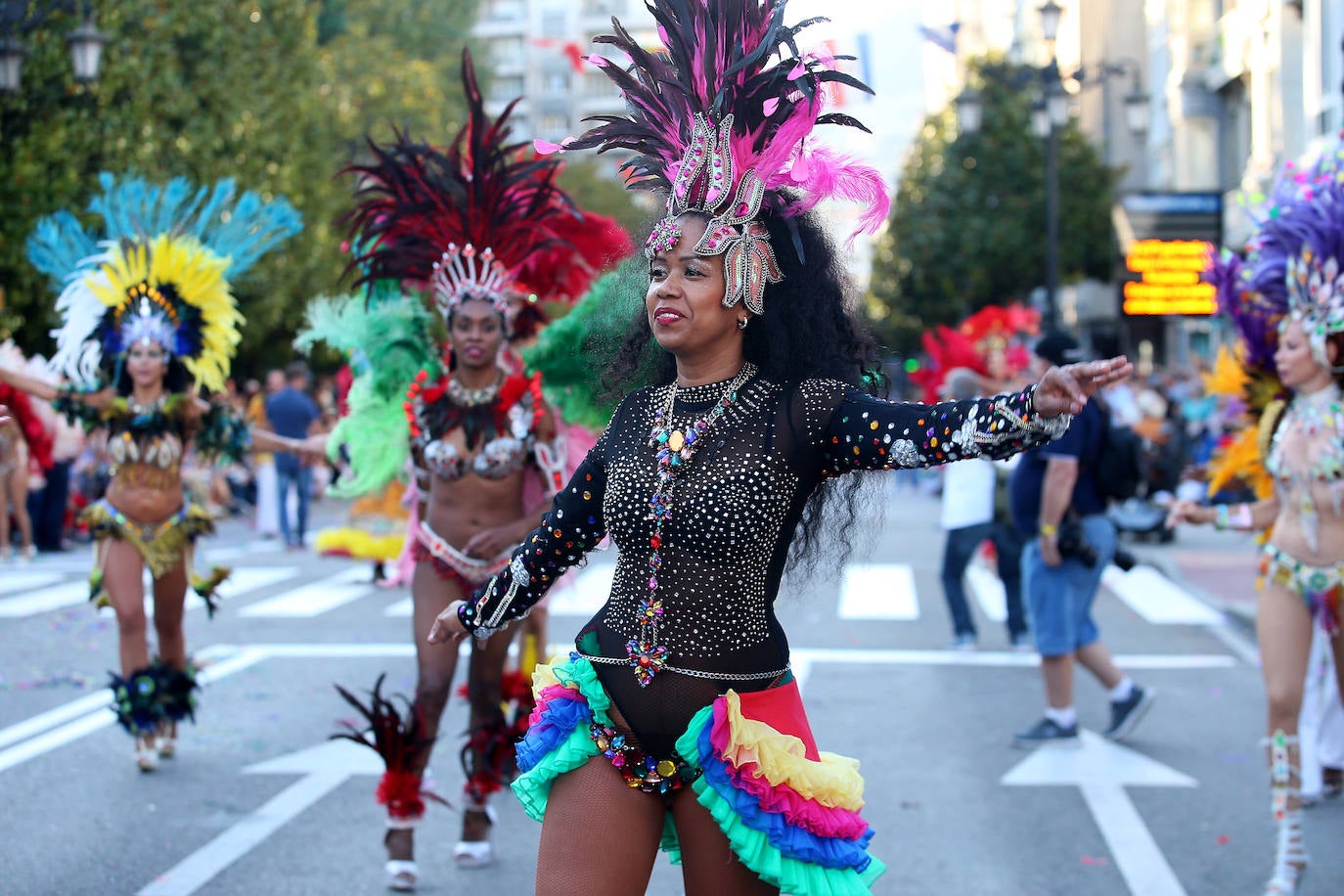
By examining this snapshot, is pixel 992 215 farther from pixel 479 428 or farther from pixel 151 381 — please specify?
pixel 479 428

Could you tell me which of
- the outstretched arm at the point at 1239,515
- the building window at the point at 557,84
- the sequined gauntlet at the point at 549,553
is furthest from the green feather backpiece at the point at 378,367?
the building window at the point at 557,84

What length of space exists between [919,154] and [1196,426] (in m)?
21.6

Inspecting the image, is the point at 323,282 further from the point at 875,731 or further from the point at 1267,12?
the point at 875,731

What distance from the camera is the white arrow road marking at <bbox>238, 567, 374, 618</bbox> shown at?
13039 mm

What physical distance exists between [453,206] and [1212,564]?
12101 mm

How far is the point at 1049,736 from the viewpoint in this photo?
7.98 metres

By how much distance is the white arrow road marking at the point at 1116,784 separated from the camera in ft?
19.1

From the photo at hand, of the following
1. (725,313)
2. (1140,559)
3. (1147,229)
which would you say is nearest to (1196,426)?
(1147,229)

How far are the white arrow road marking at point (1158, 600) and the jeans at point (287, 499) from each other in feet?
30.6

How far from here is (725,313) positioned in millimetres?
3627

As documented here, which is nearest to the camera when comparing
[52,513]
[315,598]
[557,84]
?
[315,598]

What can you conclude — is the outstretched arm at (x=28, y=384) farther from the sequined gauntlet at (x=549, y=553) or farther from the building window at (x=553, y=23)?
the building window at (x=553, y=23)

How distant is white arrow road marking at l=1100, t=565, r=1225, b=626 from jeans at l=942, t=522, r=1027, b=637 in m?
1.72

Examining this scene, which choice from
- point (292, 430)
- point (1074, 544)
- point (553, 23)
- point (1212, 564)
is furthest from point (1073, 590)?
point (553, 23)
